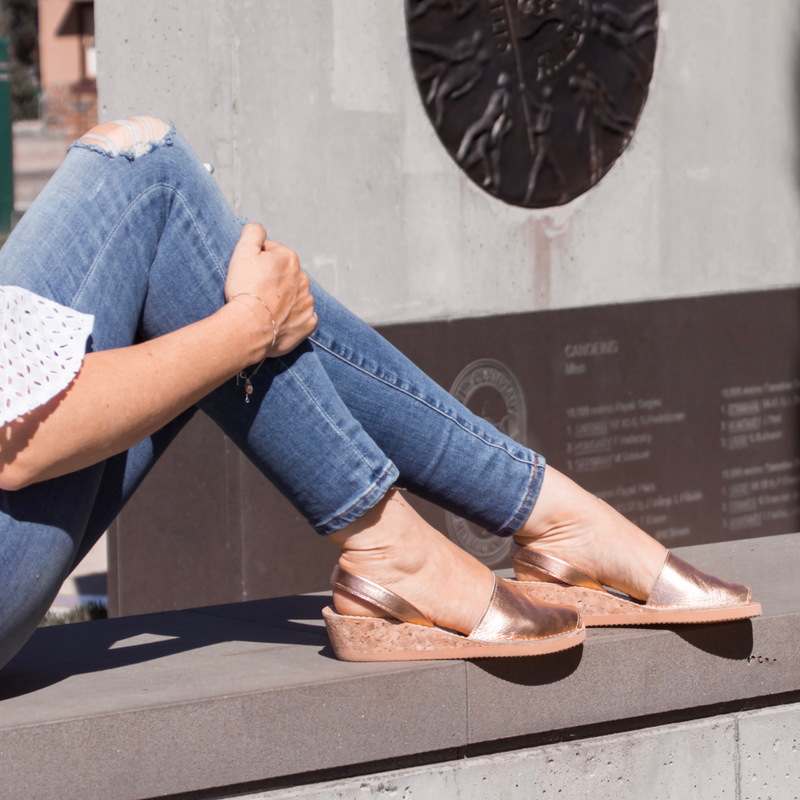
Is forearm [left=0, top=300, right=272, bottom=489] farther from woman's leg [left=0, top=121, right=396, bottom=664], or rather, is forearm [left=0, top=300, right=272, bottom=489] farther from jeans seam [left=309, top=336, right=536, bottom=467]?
jeans seam [left=309, top=336, right=536, bottom=467]

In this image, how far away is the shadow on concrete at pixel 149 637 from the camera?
1.78m

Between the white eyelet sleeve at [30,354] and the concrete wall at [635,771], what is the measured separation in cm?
64

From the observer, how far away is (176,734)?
151cm

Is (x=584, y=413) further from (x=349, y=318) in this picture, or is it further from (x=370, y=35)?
(x=349, y=318)

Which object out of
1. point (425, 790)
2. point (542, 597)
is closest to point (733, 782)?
point (542, 597)

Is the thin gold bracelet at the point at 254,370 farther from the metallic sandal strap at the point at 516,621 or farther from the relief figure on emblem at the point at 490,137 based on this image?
the relief figure on emblem at the point at 490,137

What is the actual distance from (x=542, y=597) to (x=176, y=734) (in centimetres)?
73

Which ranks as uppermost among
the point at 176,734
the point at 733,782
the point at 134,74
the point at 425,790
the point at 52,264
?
the point at 134,74

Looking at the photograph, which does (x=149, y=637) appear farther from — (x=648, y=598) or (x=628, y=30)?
(x=628, y=30)

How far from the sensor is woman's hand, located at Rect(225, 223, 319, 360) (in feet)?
5.24

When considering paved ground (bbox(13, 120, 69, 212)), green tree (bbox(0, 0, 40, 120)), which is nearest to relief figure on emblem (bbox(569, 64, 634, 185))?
paved ground (bbox(13, 120, 69, 212))

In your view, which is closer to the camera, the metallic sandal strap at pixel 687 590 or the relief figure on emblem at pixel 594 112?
the metallic sandal strap at pixel 687 590

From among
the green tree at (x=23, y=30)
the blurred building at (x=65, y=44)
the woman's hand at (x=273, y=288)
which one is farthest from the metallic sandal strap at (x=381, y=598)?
the green tree at (x=23, y=30)

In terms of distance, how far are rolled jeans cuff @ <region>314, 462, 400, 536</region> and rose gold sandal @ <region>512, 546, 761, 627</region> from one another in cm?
39
